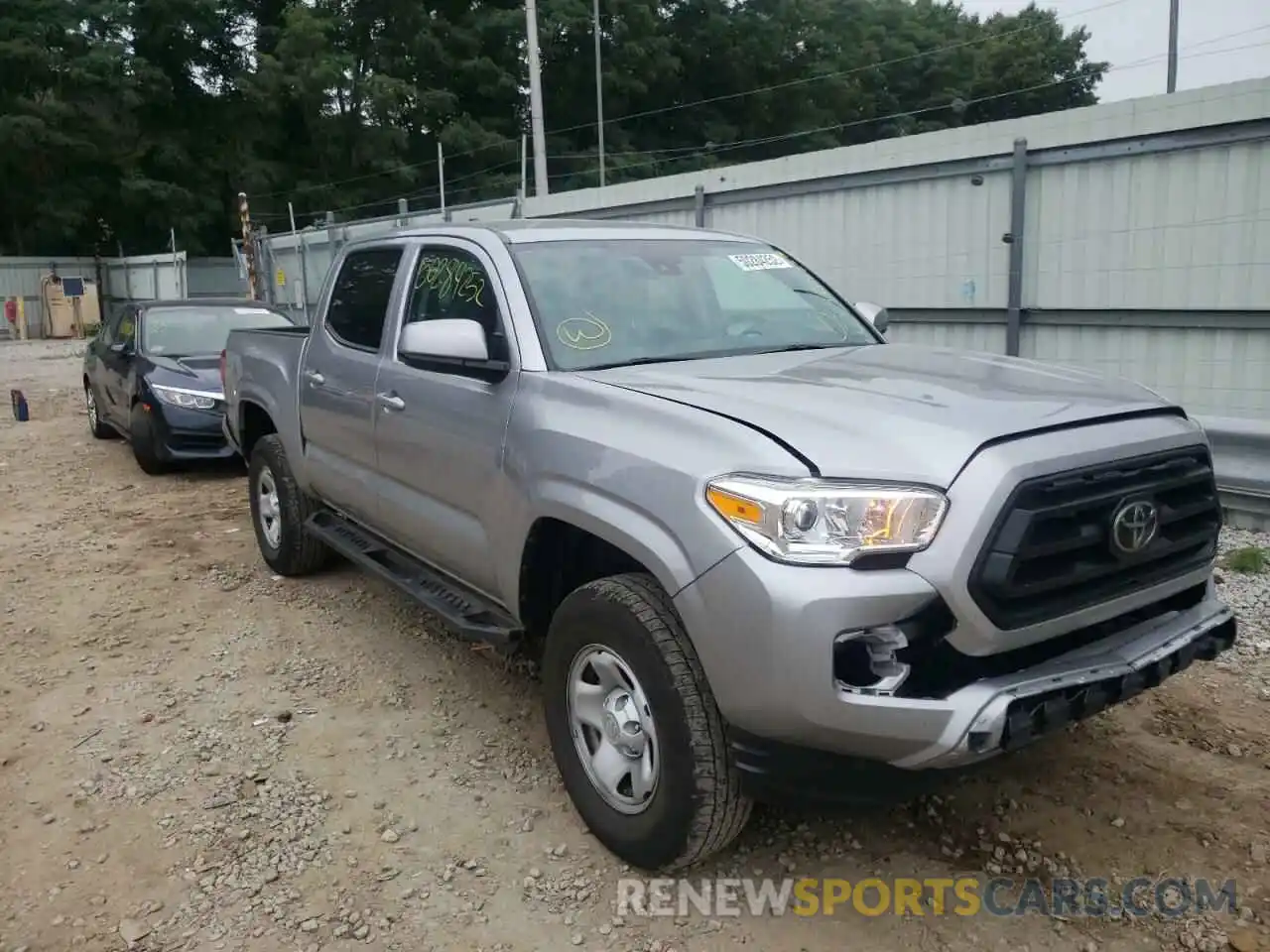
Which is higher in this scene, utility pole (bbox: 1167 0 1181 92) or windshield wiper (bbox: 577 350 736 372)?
utility pole (bbox: 1167 0 1181 92)

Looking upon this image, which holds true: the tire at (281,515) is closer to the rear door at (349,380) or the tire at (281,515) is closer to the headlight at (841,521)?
the rear door at (349,380)

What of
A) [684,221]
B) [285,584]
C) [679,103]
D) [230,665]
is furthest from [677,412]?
[679,103]

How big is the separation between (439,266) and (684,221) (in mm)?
6827

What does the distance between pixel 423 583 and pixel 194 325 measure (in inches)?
260

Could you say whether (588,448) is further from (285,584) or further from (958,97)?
(958,97)

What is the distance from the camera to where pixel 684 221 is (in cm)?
1073

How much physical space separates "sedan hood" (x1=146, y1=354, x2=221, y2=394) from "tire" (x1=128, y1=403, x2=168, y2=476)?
0.32 metres

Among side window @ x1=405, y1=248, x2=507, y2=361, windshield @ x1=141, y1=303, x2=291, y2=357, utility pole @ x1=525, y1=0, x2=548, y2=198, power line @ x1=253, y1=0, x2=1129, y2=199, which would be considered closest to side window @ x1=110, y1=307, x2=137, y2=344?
windshield @ x1=141, y1=303, x2=291, y2=357

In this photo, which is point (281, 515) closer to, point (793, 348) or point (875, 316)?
point (793, 348)

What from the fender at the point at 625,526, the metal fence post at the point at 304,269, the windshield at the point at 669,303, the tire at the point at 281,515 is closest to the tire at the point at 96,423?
the tire at the point at 281,515

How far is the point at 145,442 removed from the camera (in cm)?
882

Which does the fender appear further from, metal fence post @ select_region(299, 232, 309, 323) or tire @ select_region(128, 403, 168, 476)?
metal fence post @ select_region(299, 232, 309, 323)

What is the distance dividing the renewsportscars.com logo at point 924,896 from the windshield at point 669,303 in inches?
65.3

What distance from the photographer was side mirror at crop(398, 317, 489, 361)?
3473 millimetres
